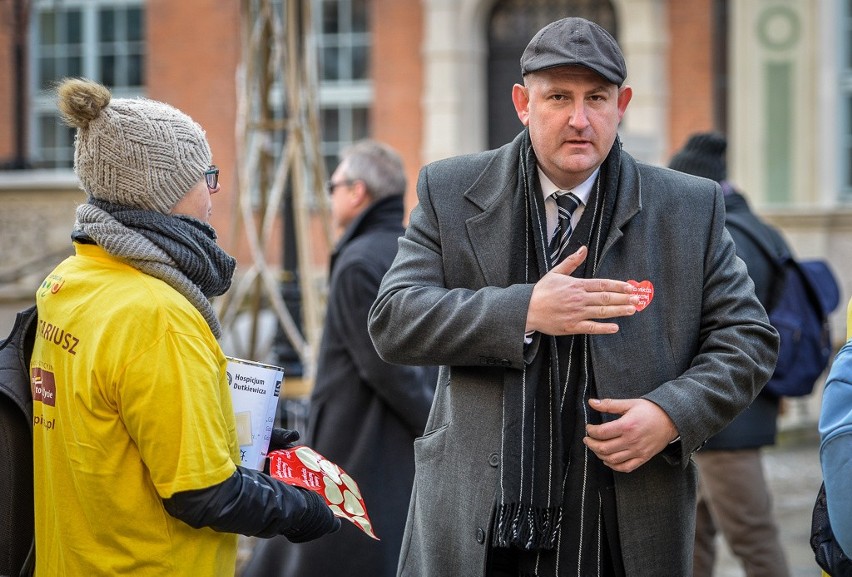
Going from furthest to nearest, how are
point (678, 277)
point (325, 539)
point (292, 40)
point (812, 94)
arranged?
point (812, 94) → point (292, 40) → point (325, 539) → point (678, 277)

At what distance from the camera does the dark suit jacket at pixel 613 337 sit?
2549mm

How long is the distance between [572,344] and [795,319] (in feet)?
A: 8.19

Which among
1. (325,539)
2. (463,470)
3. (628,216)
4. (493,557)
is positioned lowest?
(325,539)

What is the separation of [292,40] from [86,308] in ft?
10.6

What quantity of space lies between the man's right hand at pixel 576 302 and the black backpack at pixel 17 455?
110cm

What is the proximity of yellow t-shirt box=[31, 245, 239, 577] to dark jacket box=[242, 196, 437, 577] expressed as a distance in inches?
62.0

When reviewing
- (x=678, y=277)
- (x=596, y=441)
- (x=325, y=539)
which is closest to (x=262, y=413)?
(x=596, y=441)

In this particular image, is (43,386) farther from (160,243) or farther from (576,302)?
(576,302)

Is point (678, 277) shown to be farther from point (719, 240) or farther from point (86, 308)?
point (86, 308)

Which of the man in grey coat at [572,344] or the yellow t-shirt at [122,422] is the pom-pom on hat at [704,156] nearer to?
the man in grey coat at [572,344]

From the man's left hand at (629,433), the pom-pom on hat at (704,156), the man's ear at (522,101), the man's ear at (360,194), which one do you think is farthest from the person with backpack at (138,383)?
the pom-pom on hat at (704,156)

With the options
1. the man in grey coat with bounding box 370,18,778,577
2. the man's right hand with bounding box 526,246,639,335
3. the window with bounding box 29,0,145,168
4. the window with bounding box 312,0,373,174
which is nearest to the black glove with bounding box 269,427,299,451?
the man in grey coat with bounding box 370,18,778,577

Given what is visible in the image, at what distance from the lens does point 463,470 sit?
2.68 metres

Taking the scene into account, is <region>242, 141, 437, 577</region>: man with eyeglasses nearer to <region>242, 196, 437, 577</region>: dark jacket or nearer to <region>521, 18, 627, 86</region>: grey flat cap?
<region>242, 196, 437, 577</region>: dark jacket
